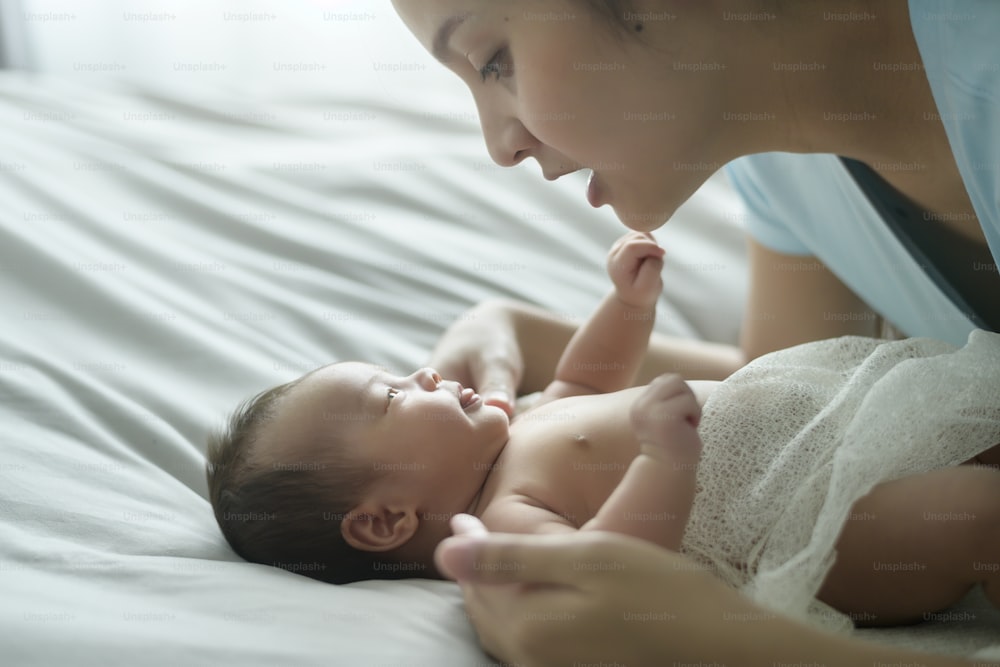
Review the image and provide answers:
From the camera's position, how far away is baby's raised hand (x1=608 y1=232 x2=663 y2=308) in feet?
4.02

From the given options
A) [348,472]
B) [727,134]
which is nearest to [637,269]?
[727,134]

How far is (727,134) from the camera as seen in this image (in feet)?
3.57

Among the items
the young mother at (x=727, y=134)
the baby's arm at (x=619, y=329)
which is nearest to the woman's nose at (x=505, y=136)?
the young mother at (x=727, y=134)

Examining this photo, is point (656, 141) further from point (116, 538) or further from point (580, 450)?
point (116, 538)

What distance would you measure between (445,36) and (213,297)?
2.11 feet

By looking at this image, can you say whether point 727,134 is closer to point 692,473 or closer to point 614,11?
point 614,11

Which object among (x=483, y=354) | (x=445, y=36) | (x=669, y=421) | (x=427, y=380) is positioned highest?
(x=445, y=36)

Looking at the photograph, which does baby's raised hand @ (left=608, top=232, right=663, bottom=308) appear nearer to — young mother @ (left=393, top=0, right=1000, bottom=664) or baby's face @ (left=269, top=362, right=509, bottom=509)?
young mother @ (left=393, top=0, right=1000, bottom=664)

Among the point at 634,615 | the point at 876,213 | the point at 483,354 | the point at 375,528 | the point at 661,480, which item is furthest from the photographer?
the point at 483,354

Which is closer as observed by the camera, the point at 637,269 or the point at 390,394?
the point at 390,394

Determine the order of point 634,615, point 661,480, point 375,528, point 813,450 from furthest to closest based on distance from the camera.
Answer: point 375,528, point 813,450, point 661,480, point 634,615

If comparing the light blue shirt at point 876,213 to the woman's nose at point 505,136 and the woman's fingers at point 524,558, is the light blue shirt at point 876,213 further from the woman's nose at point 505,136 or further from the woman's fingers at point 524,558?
the woman's fingers at point 524,558

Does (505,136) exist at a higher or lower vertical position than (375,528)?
higher

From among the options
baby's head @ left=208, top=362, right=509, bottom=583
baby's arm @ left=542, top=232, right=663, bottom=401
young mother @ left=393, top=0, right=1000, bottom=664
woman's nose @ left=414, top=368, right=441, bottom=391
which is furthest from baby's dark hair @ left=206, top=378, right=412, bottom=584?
baby's arm @ left=542, top=232, right=663, bottom=401
